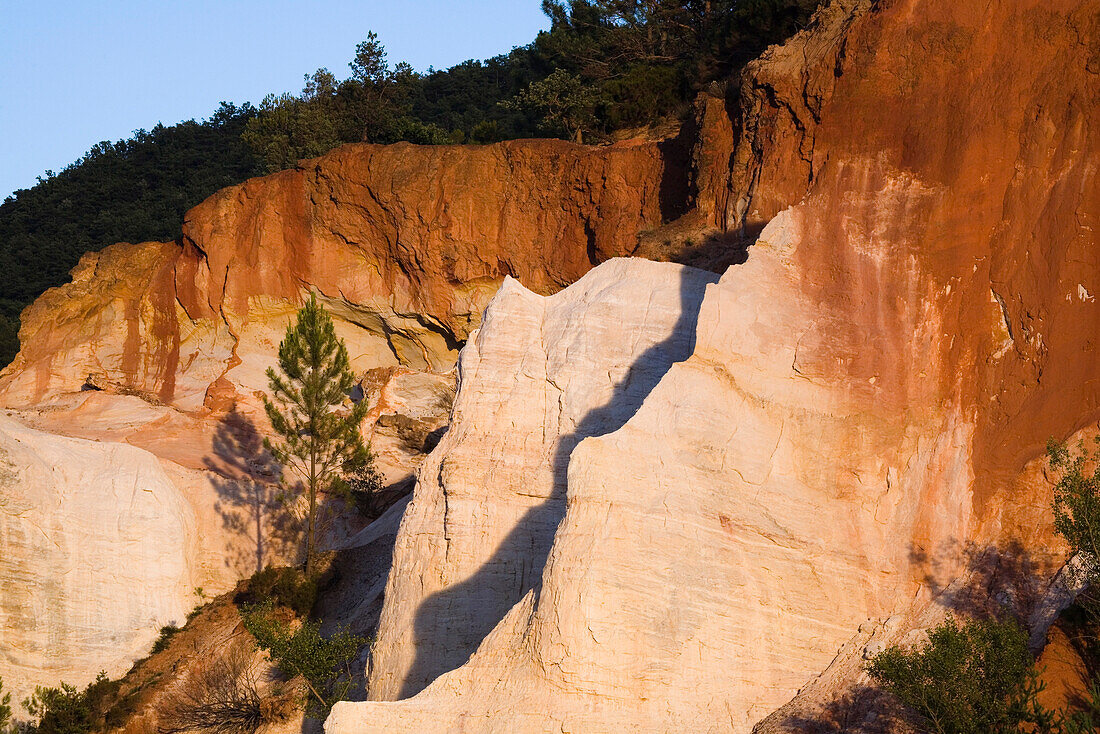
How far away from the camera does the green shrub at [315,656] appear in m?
19.0

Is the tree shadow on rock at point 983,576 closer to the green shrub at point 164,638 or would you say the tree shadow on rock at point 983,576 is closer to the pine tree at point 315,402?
the pine tree at point 315,402

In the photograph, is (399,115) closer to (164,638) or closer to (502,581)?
(164,638)

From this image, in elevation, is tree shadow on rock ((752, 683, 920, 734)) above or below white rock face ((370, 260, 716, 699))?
below

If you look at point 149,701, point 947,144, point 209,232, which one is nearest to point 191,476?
point 149,701

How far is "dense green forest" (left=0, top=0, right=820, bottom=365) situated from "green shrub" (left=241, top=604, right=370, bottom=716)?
48.1 ft

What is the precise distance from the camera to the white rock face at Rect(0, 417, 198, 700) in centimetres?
2272

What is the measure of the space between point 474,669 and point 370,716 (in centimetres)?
141

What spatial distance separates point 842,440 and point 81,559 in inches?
625

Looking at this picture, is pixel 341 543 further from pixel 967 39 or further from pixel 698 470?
pixel 967 39

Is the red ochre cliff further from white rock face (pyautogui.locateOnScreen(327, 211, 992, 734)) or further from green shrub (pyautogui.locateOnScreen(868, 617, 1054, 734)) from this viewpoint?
green shrub (pyautogui.locateOnScreen(868, 617, 1054, 734))

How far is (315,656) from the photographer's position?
1909cm

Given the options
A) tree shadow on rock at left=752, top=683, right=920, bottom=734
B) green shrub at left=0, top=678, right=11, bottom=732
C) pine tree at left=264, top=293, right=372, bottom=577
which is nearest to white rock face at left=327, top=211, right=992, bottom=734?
tree shadow on rock at left=752, top=683, right=920, bottom=734

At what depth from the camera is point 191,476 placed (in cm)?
2634

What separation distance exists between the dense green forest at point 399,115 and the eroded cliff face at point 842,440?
9.18 metres
